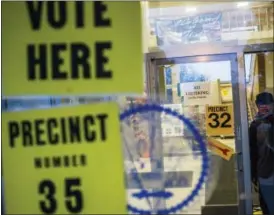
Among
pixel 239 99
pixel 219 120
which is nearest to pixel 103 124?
pixel 219 120

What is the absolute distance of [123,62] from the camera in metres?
1.98

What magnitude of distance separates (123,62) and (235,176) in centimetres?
117

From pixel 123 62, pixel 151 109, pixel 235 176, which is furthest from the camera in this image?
pixel 235 176

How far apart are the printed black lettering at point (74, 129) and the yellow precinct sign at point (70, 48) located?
13cm

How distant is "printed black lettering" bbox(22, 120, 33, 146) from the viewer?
6.46ft

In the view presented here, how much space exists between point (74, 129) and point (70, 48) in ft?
1.20

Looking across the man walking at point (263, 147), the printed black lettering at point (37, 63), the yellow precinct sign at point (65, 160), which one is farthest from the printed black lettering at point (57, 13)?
the man walking at point (263, 147)

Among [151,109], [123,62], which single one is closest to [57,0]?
[123,62]

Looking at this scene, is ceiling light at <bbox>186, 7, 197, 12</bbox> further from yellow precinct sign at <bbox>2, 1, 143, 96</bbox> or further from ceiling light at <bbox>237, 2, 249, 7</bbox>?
yellow precinct sign at <bbox>2, 1, 143, 96</bbox>

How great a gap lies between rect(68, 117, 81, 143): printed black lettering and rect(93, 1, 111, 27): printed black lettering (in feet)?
1.44

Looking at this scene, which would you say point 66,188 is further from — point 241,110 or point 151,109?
point 241,110

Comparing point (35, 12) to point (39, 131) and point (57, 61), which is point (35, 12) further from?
point (39, 131)

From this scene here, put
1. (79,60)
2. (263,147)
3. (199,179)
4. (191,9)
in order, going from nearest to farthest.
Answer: (79,60)
(199,179)
(191,9)
(263,147)

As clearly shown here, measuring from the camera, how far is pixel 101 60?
6.44ft
